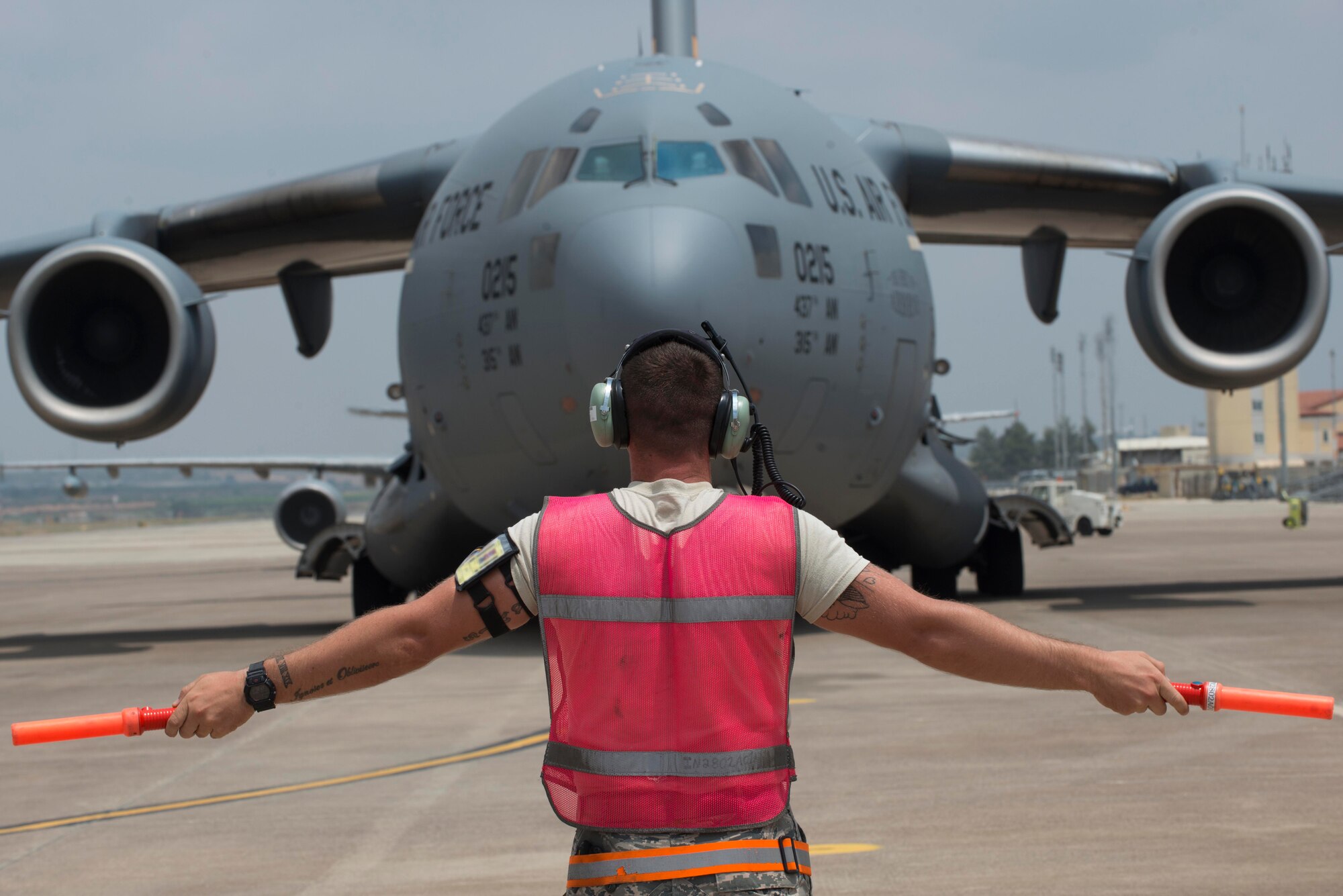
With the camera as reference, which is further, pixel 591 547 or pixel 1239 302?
pixel 1239 302

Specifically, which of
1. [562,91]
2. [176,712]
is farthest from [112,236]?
[176,712]

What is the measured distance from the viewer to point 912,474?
1098 cm

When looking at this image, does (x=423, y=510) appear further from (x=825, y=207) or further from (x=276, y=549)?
(x=276, y=549)

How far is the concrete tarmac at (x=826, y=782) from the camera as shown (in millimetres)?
4301

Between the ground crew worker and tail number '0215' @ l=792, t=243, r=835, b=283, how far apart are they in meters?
6.05

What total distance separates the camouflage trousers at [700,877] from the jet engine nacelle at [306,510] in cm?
2556

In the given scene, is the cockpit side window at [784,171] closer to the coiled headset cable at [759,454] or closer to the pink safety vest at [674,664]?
the coiled headset cable at [759,454]

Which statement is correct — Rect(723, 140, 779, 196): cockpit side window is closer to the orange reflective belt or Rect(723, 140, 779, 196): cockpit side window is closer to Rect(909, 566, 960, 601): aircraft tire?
Rect(909, 566, 960, 601): aircraft tire

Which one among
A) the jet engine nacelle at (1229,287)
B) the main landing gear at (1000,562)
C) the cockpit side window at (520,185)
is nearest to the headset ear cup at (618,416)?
the cockpit side window at (520,185)

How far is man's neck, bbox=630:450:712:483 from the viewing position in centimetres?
245

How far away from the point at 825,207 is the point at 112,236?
690 centimetres

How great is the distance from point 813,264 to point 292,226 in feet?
21.1

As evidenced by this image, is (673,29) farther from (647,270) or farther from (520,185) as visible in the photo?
(647,270)

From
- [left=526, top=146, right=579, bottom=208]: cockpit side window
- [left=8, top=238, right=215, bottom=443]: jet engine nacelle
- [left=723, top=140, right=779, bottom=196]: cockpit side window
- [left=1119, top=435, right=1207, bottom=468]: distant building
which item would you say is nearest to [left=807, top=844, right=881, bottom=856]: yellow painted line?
[left=723, top=140, right=779, bottom=196]: cockpit side window
